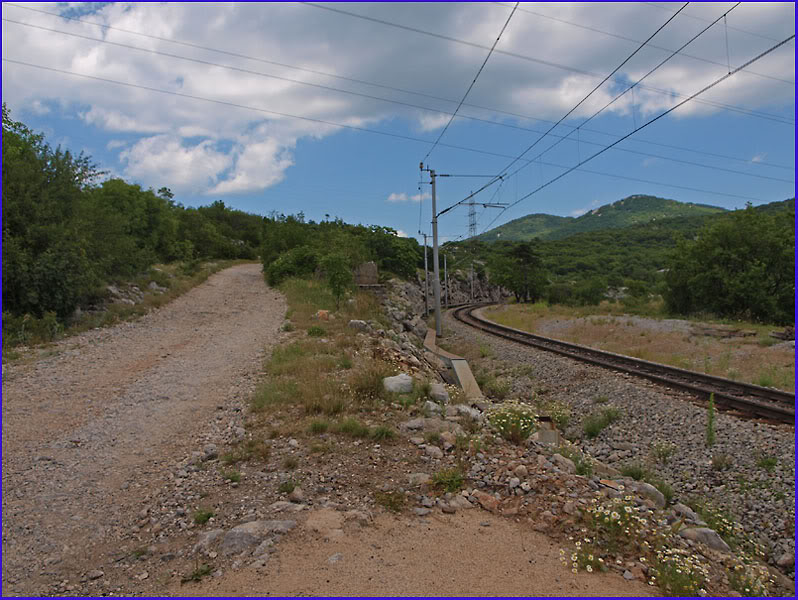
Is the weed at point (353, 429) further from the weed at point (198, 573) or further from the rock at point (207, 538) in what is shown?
the weed at point (198, 573)

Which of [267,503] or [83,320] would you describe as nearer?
[267,503]

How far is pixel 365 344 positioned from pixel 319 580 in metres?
9.65

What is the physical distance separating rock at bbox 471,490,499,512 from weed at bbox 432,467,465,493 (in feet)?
0.67

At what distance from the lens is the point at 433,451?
6.59 m

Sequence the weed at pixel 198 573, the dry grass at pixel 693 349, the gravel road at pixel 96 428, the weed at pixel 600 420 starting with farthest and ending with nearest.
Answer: the dry grass at pixel 693 349
the weed at pixel 600 420
the gravel road at pixel 96 428
the weed at pixel 198 573

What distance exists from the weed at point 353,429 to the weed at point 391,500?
5.15 ft

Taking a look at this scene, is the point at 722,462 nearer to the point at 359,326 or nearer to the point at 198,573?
the point at 198,573

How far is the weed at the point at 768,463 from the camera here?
804 cm

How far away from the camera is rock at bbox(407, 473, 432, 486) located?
5.80 meters

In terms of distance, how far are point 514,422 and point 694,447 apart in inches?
167

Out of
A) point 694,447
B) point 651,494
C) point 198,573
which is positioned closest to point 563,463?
point 651,494

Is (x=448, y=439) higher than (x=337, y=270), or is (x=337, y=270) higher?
(x=337, y=270)

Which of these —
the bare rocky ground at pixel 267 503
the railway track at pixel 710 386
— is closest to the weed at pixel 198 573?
the bare rocky ground at pixel 267 503

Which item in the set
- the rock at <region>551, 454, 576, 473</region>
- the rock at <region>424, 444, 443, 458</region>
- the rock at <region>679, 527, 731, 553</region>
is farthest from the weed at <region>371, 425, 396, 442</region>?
the rock at <region>679, 527, 731, 553</region>
